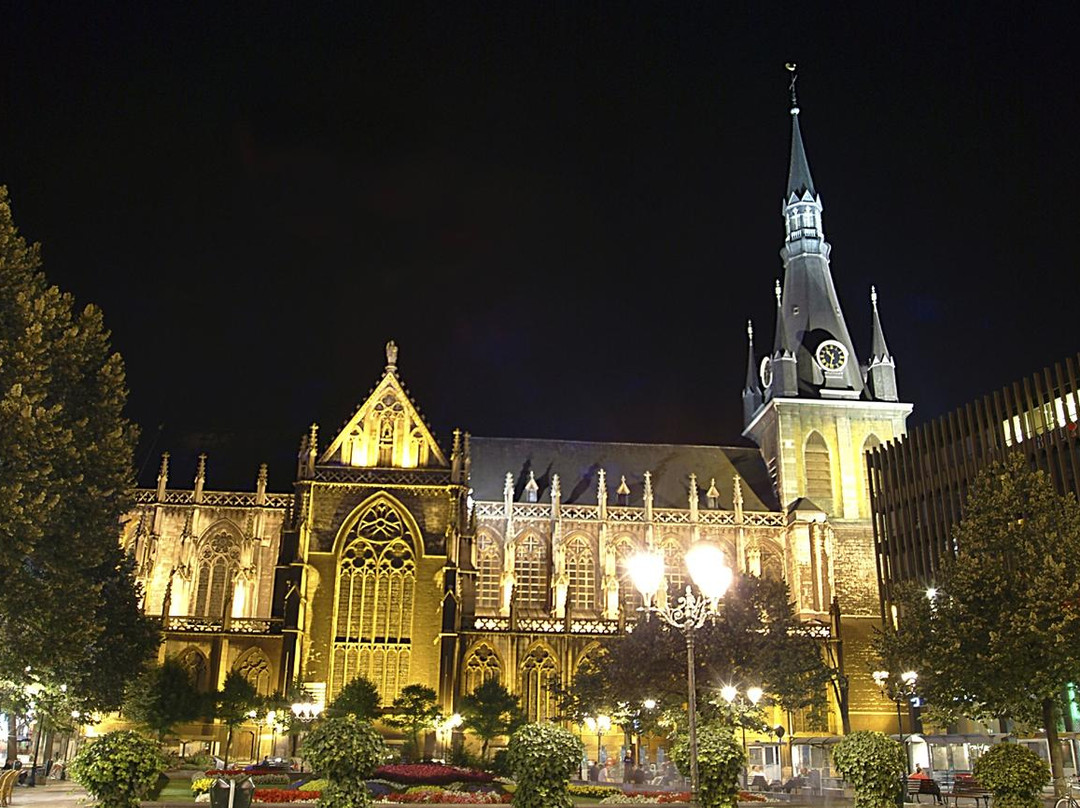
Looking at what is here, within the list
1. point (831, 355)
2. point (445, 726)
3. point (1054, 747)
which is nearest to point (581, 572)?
point (445, 726)

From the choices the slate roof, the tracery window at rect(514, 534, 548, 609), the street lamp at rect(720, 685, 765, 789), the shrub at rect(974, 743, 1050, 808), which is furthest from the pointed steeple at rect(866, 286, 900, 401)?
the shrub at rect(974, 743, 1050, 808)

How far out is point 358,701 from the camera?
47250 millimetres

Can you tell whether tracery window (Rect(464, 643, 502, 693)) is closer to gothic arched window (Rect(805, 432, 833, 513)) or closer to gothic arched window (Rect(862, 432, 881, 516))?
gothic arched window (Rect(805, 432, 833, 513))

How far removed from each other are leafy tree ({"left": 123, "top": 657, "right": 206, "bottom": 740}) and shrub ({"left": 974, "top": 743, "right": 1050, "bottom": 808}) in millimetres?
34953

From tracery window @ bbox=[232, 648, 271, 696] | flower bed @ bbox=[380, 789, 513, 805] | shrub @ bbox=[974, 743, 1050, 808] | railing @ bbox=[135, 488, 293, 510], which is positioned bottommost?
flower bed @ bbox=[380, 789, 513, 805]

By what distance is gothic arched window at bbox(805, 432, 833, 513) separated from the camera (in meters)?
68.1

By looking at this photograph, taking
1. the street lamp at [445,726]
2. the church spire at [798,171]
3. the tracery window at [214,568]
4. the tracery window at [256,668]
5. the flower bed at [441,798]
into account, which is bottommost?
the flower bed at [441,798]

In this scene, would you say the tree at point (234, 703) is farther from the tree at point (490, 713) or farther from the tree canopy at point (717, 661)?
the tree canopy at point (717, 661)

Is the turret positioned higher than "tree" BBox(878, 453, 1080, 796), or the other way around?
the turret

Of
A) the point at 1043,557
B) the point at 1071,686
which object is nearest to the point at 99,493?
the point at 1043,557

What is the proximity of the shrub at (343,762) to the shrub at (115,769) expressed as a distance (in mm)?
2899

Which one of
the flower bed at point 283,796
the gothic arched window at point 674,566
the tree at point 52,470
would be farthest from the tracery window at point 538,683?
the flower bed at point 283,796

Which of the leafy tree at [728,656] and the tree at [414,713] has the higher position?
the leafy tree at [728,656]

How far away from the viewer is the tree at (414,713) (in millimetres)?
47688
